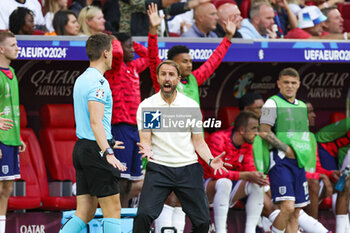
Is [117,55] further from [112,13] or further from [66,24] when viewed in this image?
[112,13]

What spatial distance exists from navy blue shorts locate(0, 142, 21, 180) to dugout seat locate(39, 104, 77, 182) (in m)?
1.19

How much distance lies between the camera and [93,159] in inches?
246

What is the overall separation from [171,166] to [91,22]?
2866 mm

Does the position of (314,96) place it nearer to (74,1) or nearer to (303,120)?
(303,120)

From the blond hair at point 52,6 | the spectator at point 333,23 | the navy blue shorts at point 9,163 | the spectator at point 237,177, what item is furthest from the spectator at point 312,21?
the navy blue shorts at point 9,163

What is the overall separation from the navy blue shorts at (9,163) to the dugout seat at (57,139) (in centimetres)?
119

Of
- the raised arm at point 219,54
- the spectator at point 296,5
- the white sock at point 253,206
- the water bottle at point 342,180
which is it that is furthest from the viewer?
the spectator at point 296,5

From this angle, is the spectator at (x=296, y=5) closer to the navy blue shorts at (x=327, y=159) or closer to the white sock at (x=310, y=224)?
the navy blue shorts at (x=327, y=159)

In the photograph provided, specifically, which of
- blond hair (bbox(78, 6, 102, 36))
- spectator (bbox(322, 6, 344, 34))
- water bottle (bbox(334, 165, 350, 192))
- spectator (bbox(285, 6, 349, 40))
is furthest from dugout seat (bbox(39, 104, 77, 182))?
spectator (bbox(322, 6, 344, 34))

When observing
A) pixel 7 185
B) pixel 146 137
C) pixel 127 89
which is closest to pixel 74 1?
pixel 127 89

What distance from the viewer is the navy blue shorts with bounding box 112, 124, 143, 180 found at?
7.95m

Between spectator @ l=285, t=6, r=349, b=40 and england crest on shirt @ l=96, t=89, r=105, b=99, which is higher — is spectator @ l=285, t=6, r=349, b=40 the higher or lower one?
the higher one

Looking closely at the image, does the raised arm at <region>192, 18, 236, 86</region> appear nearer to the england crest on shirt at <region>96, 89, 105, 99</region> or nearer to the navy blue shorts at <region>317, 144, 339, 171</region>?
the england crest on shirt at <region>96, 89, 105, 99</region>

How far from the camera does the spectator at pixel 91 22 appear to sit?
28.9 feet
